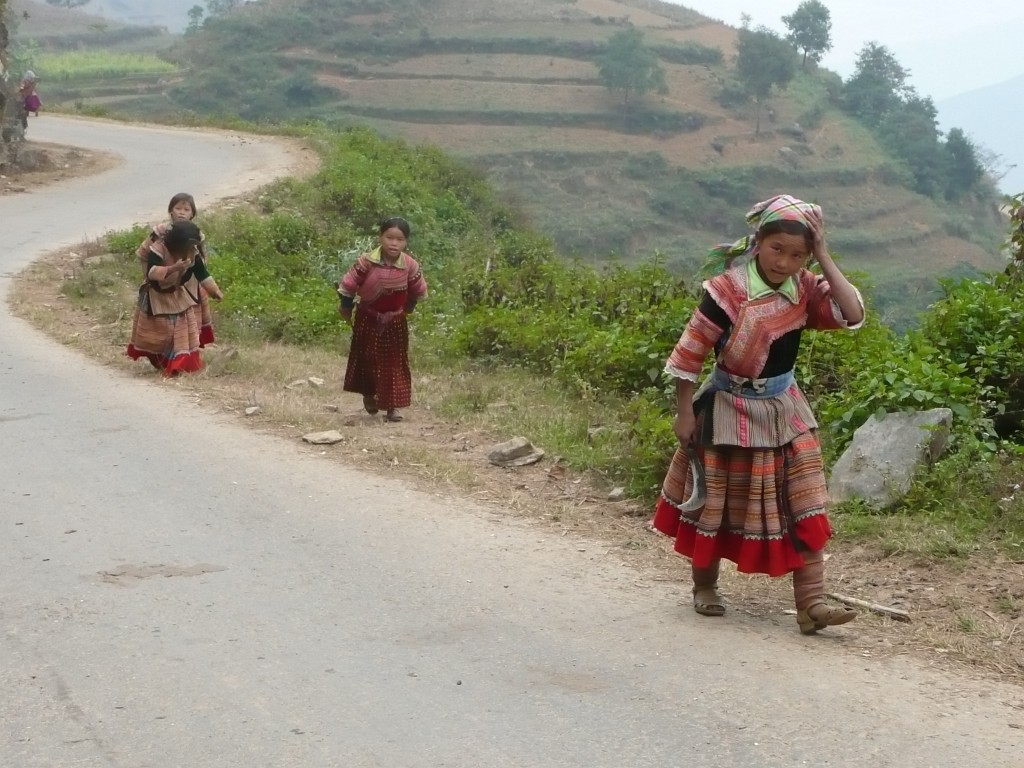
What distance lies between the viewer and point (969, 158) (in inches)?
2244

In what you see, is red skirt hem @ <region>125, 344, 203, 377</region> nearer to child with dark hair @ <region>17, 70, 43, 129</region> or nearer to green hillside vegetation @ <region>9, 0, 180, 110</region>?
child with dark hair @ <region>17, 70, 43, 129</region>

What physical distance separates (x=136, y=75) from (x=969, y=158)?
127 ft

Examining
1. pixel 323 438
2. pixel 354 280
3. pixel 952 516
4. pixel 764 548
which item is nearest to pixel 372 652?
pixel 764 548

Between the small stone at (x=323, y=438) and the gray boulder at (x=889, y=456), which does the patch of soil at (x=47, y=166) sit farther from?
the gray boulder at (x=889, y=456)

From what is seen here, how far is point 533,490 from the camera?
680cm

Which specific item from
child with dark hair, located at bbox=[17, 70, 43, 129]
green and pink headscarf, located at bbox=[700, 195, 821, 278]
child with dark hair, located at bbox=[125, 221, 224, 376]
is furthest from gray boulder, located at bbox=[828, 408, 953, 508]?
child with dark hair, located at bbox=[17, 70, 43, 129]

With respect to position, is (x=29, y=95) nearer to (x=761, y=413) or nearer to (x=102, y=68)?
(x=761, y=413)

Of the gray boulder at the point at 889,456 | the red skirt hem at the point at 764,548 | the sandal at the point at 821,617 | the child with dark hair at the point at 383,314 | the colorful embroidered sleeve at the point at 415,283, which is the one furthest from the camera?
the colorful embroidered sleeve at the point at 415,283

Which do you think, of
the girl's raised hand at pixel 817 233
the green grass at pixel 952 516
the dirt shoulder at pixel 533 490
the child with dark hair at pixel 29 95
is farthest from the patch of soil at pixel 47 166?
the girl's raised hand at pixel 817 233

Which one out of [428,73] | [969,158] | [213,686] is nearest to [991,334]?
[213,686]

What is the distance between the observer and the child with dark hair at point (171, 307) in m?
9.48

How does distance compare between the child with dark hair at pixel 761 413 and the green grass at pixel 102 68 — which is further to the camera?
the green grass at pixel 102 68

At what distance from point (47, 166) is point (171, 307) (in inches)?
623

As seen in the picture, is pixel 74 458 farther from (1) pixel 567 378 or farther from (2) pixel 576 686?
(2) pixel 576 686
